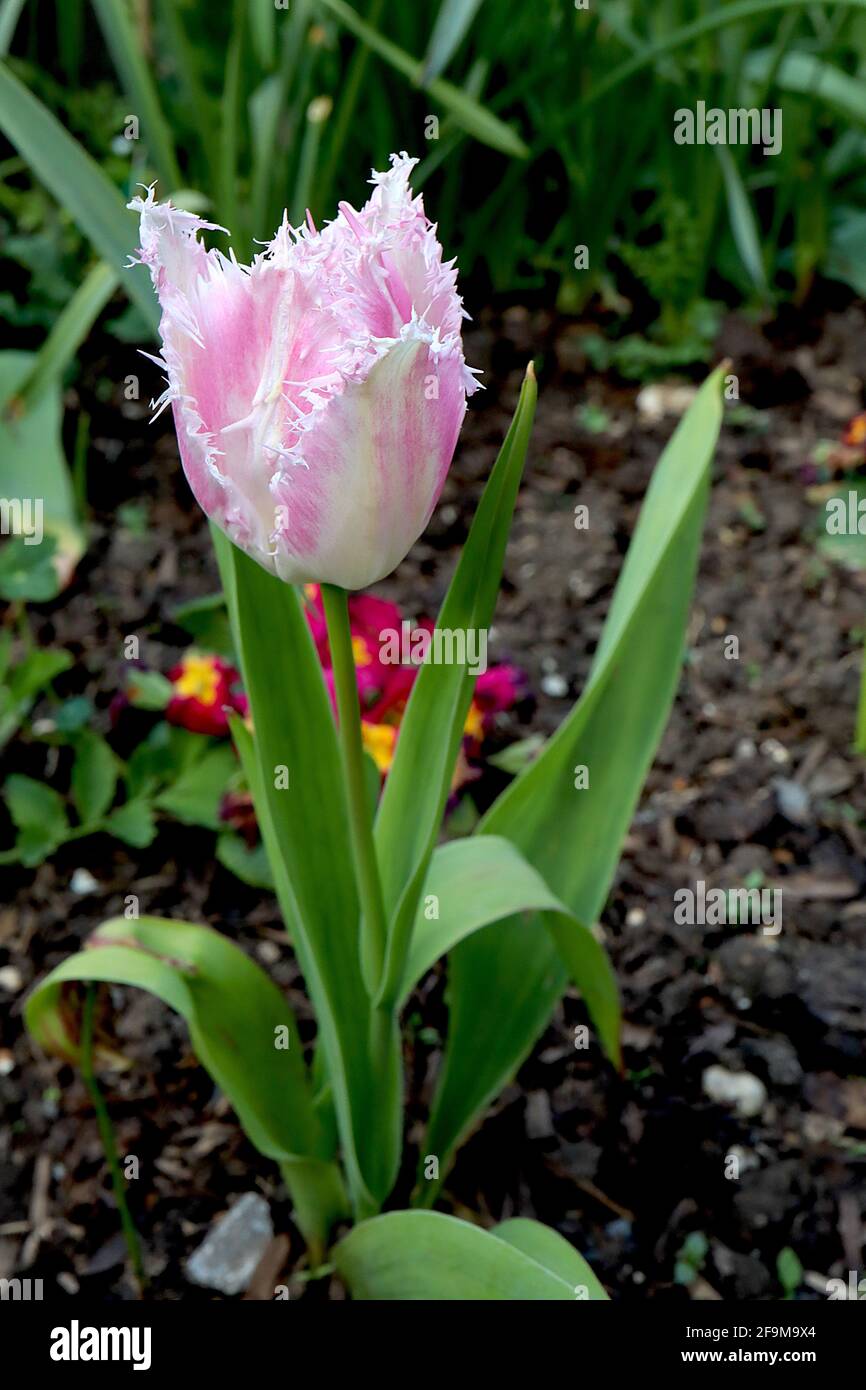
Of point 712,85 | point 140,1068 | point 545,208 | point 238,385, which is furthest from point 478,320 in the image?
point 238,385

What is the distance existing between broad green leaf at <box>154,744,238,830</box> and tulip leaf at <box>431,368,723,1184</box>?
0.45 meters

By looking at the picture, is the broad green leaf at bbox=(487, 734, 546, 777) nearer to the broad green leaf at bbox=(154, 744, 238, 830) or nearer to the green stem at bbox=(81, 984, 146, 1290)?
the broad green leaf at bbox=(154, 744, 238, 830)

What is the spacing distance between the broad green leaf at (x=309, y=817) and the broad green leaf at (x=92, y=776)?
0.53 metres

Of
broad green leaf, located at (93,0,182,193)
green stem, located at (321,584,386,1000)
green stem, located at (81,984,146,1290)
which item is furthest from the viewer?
broad green leaf, located at (93,0,182,193)

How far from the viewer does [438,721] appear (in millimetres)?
868

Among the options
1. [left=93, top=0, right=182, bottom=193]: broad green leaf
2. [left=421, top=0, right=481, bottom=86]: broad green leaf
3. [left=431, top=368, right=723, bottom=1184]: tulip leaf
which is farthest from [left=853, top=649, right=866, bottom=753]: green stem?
[left=93, top=0, right=182, bottom=193]: broad green leaf

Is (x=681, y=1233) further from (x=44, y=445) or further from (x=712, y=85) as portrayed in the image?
(x=712, y=85)

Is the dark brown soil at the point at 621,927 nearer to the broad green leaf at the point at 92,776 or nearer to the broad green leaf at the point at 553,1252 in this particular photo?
the broad green leaf at the point at 92,776

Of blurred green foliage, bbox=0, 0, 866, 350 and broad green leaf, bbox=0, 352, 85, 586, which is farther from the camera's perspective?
blurred green foliage, bbox=0, 0, 866, 350

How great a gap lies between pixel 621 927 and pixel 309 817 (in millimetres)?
679

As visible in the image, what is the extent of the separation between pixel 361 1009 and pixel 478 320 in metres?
1.72

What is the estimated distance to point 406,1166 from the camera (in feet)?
3.99

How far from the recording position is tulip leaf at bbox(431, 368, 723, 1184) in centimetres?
104

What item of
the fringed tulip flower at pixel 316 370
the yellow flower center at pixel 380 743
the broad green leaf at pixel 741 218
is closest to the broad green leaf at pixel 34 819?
the yellow flower center at pixel 380 743
